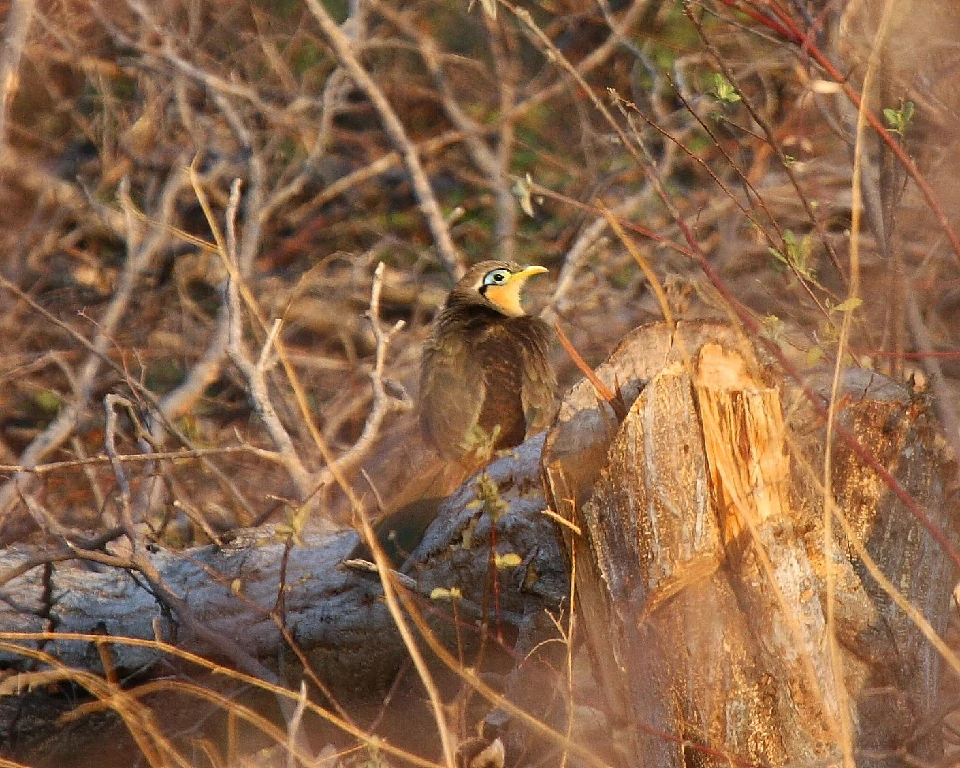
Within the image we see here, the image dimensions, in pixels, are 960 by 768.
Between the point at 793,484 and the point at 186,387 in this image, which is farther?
the point at 186,387

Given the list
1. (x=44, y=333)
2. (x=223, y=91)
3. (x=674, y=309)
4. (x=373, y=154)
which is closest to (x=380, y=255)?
(x=373, y=154)

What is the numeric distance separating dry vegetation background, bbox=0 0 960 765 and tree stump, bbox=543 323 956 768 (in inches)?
114

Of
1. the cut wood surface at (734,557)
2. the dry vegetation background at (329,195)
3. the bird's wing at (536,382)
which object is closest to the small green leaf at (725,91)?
the cut wood surface at (734,557)

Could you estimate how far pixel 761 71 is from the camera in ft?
23.6

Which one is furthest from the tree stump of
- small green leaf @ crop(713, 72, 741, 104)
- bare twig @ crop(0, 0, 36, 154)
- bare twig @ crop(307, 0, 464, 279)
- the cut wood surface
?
bare twig @ crop(0, 0, 36, 154)

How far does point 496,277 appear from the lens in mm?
5719

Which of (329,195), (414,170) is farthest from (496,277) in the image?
Answer: (329,195)

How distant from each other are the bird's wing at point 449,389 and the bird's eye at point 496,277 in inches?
23.9

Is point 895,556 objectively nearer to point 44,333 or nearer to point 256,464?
point 256,464

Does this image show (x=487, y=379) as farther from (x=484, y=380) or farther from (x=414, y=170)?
(x=414, y=170)

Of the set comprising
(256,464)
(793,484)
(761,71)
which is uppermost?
(761,71)

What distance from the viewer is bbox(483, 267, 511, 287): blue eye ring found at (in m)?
5.71

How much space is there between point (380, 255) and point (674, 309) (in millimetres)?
4143

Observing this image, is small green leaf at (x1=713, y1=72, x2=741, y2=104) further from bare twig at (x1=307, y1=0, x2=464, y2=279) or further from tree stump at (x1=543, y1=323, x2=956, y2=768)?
bare twig at (x1=307, y1=0, x2=464, y2=279)
